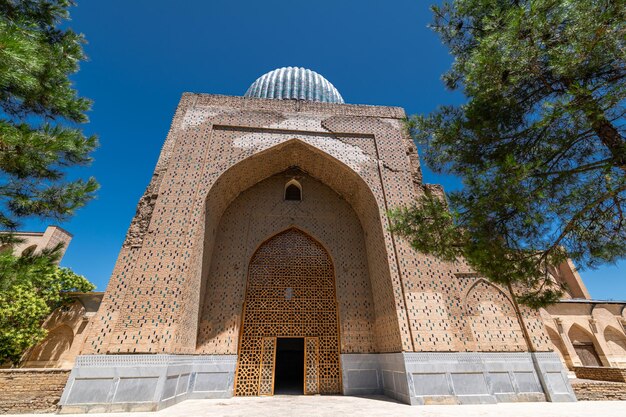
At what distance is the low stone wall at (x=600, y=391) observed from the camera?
6034mm

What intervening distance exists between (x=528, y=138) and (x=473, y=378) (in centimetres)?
468

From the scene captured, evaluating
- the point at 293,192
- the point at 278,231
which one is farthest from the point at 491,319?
the point at 293,192

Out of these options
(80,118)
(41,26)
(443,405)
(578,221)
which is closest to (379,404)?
(443,405)

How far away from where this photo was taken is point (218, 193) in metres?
7.95

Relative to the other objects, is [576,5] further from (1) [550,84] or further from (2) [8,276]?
(2) [8,276]

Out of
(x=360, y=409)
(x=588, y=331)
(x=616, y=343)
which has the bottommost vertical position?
(x=360, y=409)

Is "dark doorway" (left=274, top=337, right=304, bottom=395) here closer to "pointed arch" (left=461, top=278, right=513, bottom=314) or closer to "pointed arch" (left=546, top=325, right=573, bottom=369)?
"pointed arch" (left=461, top=278, right=513, bottom=314)

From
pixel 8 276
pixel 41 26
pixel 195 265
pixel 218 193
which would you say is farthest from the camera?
pixel 218 193

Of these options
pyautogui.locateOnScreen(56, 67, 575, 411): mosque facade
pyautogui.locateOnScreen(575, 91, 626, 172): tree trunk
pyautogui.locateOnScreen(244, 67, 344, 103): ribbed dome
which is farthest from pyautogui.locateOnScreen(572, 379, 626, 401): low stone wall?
pyautogui.locateOnScreen(244, 67, 344, 103): ribbed dome

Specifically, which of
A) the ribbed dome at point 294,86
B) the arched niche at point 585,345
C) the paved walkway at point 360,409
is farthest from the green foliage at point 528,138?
the arched niche at point 585,345

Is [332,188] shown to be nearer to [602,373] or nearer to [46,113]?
[46,113]

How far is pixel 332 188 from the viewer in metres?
9.43

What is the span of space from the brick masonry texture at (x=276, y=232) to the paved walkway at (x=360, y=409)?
1.02 meters

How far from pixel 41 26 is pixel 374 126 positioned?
7.70 m
